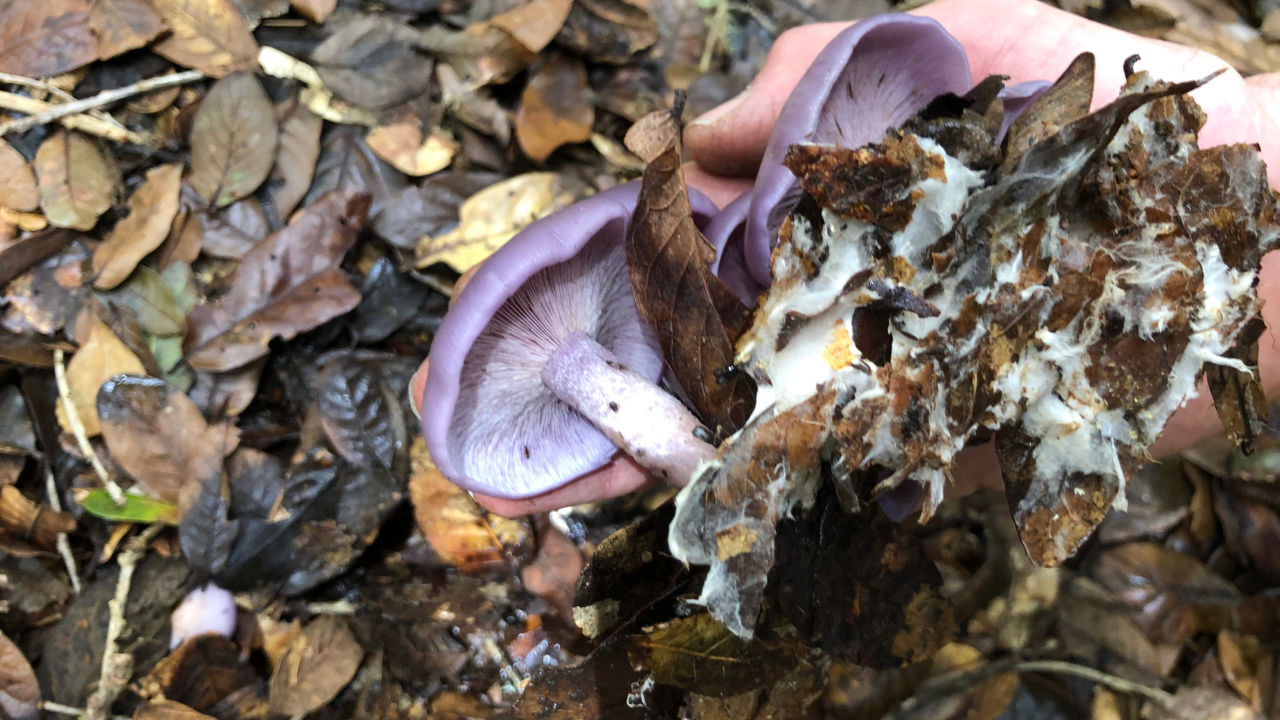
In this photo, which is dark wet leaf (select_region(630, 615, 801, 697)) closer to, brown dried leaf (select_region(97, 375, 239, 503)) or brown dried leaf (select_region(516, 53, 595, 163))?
brown dried leaf (select_region(97, 375, 239, 503))

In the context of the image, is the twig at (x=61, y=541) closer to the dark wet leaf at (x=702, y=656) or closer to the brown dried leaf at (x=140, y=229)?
the brown dried leaf at (x=140, y=229)

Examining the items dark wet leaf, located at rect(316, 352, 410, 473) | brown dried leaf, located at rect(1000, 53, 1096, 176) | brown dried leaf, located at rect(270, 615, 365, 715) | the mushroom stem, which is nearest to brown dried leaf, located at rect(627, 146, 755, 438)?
the mushroom stem

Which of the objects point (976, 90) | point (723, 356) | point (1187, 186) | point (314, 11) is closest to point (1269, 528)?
point (1187, 186)

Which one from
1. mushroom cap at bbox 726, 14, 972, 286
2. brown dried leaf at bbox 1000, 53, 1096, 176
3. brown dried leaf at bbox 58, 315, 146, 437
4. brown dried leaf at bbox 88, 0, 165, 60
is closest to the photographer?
brown dried leaf at bbox 1000, 53, 1096, 176

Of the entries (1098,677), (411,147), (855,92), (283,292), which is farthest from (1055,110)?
(283,292)

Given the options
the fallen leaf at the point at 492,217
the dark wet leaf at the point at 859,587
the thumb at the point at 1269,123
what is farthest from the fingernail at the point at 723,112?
the thumb at the point at 1269,123

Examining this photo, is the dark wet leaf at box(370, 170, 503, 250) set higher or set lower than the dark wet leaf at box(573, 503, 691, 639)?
higher

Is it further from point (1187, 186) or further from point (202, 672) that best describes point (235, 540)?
point (1187, 186)

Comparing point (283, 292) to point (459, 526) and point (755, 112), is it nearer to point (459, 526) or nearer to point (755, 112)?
point (459, 526)
